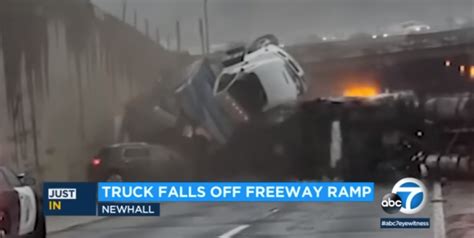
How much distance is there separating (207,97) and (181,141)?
28 cm

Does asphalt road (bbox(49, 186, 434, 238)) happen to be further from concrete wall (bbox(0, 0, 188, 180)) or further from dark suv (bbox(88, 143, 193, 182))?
concrete wall (bbox(0, 0, 188, 180))

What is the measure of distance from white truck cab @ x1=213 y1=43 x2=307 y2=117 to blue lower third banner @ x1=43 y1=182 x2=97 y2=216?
2.97 feet

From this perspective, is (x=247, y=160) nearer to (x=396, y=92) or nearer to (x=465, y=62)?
(x=396, y=92)

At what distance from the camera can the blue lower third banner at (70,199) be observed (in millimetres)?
3938

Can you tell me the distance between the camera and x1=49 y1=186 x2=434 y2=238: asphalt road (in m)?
3.88

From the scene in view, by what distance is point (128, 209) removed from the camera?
3.94m

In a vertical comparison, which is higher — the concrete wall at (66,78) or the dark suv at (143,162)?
the concrete wall at (66,78)

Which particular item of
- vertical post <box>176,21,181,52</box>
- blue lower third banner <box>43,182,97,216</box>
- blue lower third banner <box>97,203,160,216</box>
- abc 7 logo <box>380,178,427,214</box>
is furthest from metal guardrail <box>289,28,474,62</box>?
blue lower third banner <box>43,182,97,216</box>

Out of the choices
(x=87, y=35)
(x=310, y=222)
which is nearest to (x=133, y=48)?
(x=87, y=35)

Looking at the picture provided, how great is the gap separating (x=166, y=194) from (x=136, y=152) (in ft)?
0.94

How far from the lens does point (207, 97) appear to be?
12.8 feet

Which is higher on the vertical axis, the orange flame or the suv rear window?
the orange flame

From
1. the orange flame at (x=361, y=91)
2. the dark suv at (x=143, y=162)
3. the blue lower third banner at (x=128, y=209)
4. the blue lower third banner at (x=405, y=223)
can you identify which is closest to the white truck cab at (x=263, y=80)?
the orange flame at (x=361, y=91)

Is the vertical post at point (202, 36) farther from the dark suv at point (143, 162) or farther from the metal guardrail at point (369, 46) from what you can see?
Answer: the dark suv at point (143, 162)
